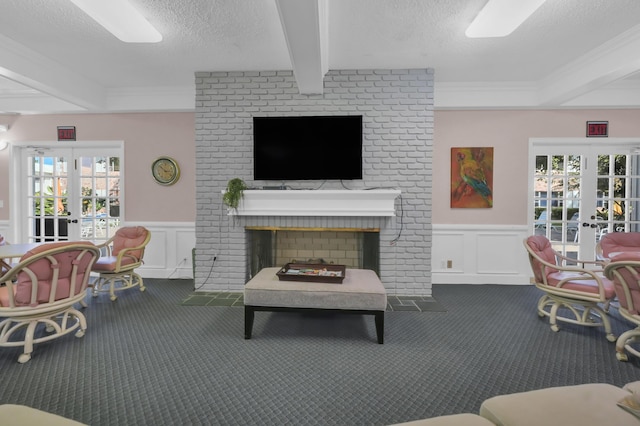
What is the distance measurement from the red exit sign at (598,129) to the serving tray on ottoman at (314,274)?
424 centimetres

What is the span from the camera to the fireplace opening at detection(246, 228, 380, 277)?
4258 millimetres

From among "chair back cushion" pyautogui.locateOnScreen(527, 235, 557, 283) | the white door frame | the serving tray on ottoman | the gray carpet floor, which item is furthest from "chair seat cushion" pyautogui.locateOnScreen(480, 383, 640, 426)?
the white door frame

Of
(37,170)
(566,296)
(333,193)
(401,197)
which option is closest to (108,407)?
(333,193)

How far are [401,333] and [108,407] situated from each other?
2277 millimetres

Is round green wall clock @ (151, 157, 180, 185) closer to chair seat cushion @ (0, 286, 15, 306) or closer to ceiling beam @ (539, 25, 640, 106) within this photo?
chair seat cushion @ (0, 286, 15, 306)

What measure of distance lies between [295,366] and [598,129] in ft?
17.3

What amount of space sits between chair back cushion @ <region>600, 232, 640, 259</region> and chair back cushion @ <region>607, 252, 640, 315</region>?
1442 millimetres

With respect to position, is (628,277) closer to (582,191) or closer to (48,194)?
(582,191)

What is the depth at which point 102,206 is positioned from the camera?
5148 millimetres

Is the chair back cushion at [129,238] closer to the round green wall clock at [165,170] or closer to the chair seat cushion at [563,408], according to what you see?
the round green wall clock at [165,170]

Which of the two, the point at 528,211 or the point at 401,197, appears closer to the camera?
the point at 401,197

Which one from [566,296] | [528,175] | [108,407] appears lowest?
[108,407]

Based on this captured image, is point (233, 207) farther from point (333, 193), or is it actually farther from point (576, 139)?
point (576, 139)

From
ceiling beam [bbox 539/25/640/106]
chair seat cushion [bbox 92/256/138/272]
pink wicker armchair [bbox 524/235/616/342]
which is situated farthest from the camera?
chair seat cushion [bbox 92/256/138/272]
